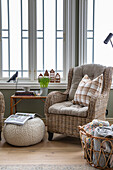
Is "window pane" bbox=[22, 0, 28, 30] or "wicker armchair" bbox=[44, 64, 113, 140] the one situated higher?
"window pane" bbox=[22, 0, 28, 30]

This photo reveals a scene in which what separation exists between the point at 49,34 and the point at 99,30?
87 centimetres

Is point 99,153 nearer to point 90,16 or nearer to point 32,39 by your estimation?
point 32,39

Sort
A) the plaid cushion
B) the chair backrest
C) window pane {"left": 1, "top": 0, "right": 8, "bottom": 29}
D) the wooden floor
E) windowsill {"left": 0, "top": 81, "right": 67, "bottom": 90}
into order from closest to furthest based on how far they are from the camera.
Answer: the wooden floor < the plaid cushion < the chair backrest < windowsill {"left": 0, "top": 81, "right": 67, "bottom": 90} < window pane {"left": 1, "top": 0, "right": 8, "bottom": 29}

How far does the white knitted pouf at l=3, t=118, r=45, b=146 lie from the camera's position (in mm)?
2553

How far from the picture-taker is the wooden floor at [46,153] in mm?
2242

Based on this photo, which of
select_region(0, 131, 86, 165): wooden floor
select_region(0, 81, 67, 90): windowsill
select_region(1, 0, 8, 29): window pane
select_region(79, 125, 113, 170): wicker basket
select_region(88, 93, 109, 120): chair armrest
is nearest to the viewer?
select_region(79, 125, 113, 170): wicker basket

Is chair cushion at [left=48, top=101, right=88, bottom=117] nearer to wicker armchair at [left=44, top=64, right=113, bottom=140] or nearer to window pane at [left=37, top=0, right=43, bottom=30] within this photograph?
wicker armchair at [left=44, top=64, right=113, bottom=140]

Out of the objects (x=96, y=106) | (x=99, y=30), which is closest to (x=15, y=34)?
(x=99, y=30)

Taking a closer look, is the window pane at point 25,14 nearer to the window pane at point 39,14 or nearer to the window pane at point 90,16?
the window pane at point 39,14

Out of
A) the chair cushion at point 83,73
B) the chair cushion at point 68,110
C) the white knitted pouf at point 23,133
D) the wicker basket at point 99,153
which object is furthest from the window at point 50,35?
the wicker basket at point 99,153

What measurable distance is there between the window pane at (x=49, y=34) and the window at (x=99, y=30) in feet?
2.00

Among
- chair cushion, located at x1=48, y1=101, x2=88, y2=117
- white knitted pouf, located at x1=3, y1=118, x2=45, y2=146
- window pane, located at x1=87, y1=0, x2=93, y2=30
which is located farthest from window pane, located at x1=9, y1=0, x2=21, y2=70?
white knitted pouf, located at x1=3, y1=118, x2=45, y2=146

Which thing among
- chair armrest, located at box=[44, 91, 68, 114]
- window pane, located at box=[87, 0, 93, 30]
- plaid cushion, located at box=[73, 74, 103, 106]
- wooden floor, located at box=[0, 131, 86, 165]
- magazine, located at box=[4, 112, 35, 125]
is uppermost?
window pane, located at box=[87, 0, 93, 30]

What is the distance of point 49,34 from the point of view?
377cm
